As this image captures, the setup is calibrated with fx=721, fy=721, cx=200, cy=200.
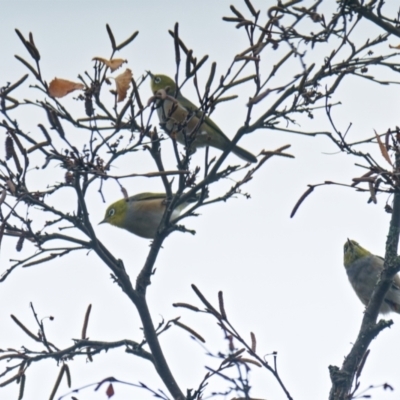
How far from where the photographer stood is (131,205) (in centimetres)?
828

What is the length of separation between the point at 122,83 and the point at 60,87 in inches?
11.5

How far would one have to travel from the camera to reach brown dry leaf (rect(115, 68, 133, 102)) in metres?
3.41

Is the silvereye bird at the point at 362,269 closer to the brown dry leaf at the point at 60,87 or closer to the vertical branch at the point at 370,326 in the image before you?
the vertical branch at the point at 370,326

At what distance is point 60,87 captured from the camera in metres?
3.40

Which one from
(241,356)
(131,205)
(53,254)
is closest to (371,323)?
(241,356)

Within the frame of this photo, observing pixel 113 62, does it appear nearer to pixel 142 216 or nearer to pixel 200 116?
pixel 200 116

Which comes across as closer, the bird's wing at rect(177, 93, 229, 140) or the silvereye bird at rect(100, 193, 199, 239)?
Result: the bird's wing at rect(177, 93, 229, 140)

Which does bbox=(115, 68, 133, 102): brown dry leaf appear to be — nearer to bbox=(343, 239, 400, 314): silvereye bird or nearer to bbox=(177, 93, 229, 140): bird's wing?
bbox=(177, 93, 229, 140): bird's wing

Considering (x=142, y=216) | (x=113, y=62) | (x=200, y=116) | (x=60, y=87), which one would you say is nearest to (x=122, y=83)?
(x=113, y=62)

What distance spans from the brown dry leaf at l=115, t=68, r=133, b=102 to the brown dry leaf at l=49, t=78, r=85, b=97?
0.17 meters

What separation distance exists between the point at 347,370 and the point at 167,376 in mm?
997

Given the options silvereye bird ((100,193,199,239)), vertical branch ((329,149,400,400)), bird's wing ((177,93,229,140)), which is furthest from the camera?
silvereye bird ((100,193,199,239))

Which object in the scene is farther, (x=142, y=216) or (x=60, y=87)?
(x=142, y=216)

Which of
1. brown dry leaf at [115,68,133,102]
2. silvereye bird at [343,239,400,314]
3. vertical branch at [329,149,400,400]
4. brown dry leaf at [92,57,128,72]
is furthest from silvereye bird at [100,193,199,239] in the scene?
brown dry leaf at [92,57,128,72]
